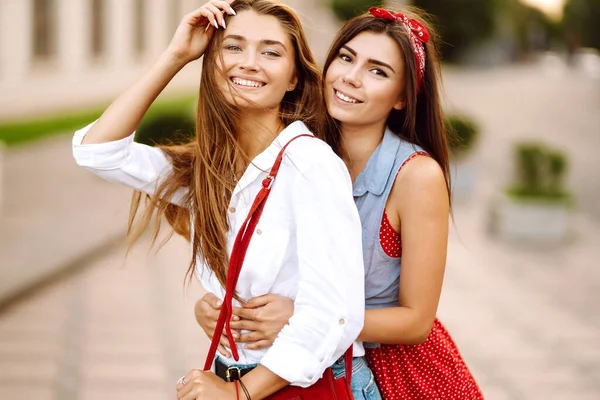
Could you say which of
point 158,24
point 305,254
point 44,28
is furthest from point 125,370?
point 158,24

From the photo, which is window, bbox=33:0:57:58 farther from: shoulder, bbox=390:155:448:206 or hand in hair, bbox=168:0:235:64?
shoulder, bbox=390:155:448:206

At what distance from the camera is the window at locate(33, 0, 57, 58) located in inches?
831

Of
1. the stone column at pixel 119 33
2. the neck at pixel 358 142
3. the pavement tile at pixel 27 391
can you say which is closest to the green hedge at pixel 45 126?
the stone column at pixel 119 33

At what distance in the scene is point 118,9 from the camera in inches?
1059

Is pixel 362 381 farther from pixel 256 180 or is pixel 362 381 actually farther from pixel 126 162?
pixel 126 162

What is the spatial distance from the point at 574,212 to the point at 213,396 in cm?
1007

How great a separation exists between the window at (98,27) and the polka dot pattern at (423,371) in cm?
2403

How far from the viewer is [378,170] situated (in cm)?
221

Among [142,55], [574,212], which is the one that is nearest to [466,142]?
[574,212]

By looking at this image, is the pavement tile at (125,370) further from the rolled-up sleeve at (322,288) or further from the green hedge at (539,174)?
the green hedge at (539,174)

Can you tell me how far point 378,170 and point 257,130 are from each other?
1.09 ft

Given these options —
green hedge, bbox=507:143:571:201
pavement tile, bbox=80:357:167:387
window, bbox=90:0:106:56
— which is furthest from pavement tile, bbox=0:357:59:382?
window, bbox=90:0:106:56

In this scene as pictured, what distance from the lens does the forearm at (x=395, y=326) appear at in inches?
80.1

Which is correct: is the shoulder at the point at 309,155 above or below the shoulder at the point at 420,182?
above
